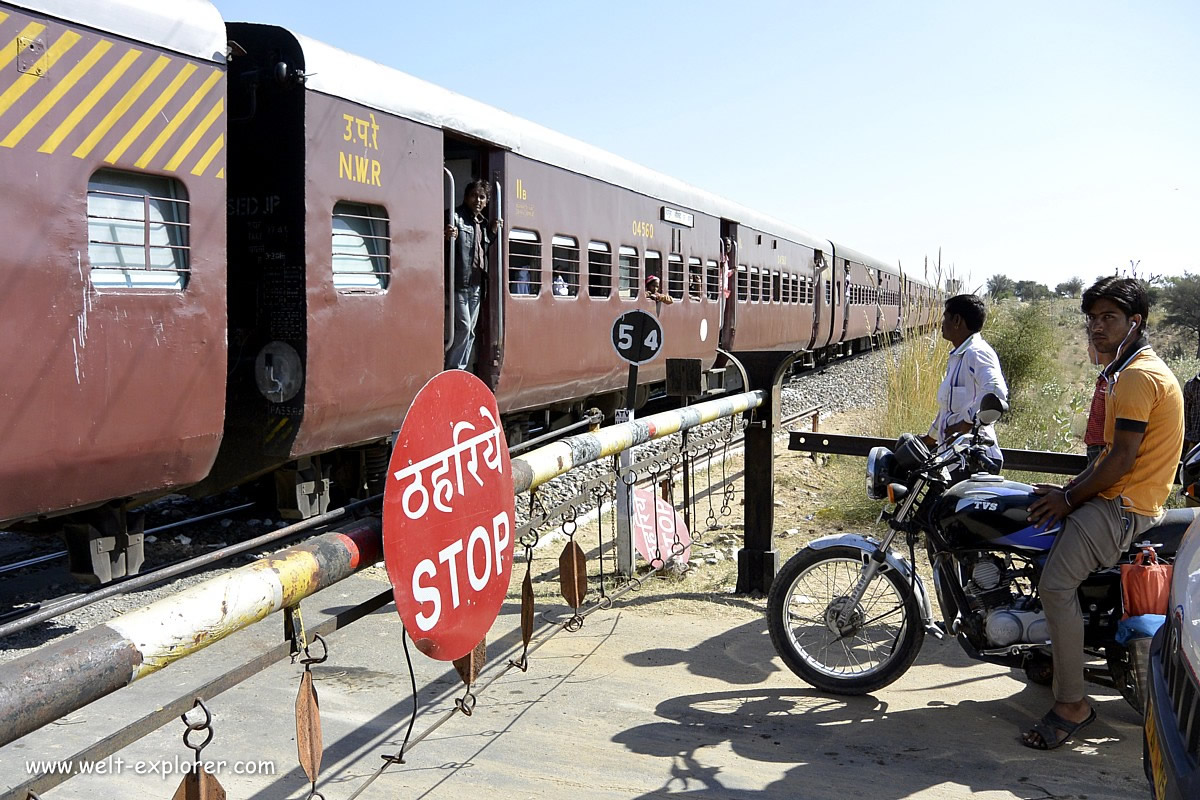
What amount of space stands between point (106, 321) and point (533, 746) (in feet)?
9.93

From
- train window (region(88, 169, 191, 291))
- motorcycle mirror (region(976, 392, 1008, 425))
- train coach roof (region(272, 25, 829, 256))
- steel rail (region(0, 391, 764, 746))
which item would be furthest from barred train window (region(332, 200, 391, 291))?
steel rail (region(0, 391, 764, 746))

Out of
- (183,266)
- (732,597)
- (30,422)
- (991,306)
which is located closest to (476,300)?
(183,266)

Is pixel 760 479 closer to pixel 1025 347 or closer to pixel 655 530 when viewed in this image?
pixel 655 530

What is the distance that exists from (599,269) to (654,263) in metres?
1.90

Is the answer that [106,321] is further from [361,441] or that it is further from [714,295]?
[714,295]

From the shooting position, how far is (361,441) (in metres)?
7.57

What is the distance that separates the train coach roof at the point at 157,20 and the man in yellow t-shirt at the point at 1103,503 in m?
4.65

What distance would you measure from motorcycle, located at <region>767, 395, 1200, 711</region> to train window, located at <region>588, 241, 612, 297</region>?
6.72 m

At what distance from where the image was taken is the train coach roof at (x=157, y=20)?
501 cm

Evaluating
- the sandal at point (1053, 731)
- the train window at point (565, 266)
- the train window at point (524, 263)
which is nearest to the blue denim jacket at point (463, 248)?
the train window at point (524, 263)

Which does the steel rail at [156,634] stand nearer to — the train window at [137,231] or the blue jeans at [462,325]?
the train window at [137,231]

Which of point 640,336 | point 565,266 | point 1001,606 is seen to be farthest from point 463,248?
point 1001,606

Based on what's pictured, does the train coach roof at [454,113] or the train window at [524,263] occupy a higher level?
the train coach roof at [454,113]

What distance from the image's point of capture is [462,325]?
341 inches
